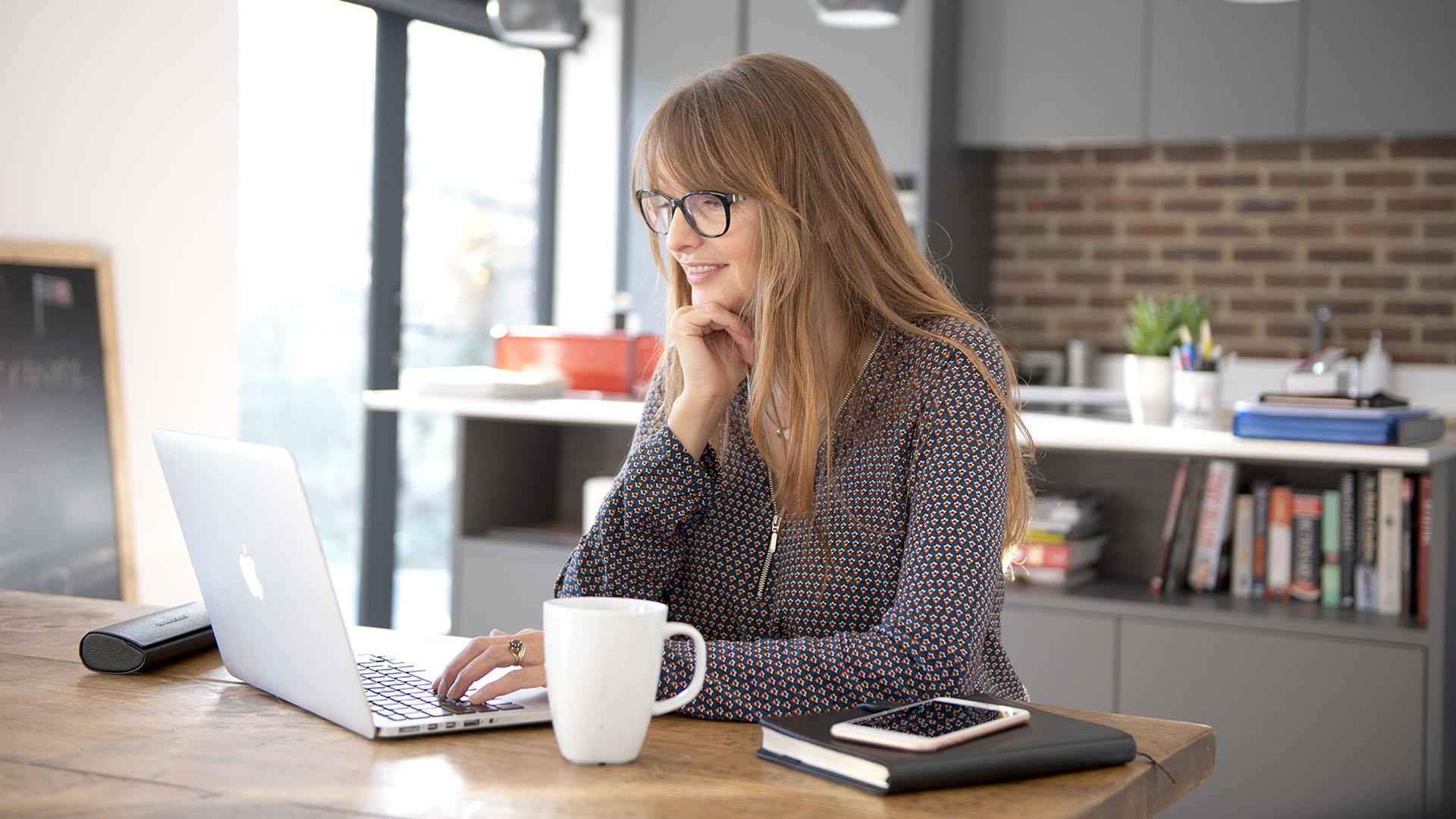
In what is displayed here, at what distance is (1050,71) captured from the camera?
15.2 feet

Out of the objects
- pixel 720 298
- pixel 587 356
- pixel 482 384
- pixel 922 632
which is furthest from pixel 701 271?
pixel 587 356

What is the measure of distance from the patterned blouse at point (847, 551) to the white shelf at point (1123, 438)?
105 cm

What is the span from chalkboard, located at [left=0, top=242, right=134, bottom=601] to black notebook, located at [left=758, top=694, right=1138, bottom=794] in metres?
2.48

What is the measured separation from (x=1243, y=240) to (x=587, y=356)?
2.47 meters

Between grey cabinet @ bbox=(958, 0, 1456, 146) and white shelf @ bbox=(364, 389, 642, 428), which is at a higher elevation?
grey cabinet @ bbox=(958, 0, 1456, 146)

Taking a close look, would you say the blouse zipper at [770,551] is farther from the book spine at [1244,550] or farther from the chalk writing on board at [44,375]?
the chalk writing on board at [44,375]

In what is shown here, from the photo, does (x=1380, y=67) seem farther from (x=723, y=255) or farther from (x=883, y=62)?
(x=723, y=255)

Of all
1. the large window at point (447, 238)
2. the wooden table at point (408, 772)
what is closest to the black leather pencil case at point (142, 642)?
the wooden table at point (408, 772)

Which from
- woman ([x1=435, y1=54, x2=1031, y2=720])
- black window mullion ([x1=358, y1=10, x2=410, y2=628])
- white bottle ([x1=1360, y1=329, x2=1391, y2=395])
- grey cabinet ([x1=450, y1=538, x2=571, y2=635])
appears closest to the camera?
woman ([x1=435, y1=54, x2=1031, y2=720])

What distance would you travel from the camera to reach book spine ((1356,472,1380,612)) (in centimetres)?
252

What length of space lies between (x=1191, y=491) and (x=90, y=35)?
2.53 m

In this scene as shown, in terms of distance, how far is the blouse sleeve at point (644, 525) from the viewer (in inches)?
58.7

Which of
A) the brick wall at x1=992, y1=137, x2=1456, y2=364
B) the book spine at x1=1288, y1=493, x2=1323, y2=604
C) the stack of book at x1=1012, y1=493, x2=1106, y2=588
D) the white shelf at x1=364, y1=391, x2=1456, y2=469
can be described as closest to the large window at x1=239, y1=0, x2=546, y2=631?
the white shelf at x1=364, y1=391, x2=1456, y2=469

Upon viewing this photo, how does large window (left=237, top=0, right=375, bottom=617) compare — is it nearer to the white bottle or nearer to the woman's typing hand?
the woman's typing hand
